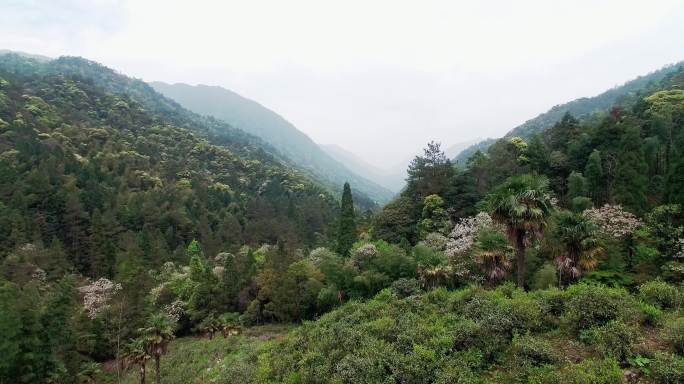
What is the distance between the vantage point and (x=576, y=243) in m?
19.8

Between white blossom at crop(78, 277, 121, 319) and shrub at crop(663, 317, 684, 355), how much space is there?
127 feet

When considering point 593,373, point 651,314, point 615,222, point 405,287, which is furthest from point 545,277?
point 593,373

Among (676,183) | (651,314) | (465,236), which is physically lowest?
(465,236)

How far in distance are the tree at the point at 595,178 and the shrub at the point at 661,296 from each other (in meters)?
26.0

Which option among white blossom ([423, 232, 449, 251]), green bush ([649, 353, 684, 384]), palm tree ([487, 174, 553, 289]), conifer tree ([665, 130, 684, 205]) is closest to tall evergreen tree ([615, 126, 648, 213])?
conifer tree ([665, 130, 684, 205])

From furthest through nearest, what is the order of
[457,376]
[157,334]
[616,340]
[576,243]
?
1. [157,334]
2. [576,243]
3. [457,376]
4. [616,340]

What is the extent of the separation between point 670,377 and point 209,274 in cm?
3996

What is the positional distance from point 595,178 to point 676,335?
30.4m

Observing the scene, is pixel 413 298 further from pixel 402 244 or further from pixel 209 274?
pixel 209 274

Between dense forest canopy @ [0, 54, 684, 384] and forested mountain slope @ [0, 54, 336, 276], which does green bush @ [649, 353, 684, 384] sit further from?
forested mountain slope @ [0, 54, 336, 276]

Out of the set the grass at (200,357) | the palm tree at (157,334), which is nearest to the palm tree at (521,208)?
the grass at (200,357)

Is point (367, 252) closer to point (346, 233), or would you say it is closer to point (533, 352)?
point (346, 233)

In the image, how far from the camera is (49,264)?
43906mm

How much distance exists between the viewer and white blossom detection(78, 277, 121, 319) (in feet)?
118
